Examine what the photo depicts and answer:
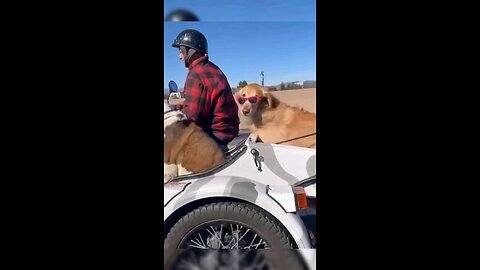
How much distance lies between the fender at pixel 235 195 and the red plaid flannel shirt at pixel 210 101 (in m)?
0.23

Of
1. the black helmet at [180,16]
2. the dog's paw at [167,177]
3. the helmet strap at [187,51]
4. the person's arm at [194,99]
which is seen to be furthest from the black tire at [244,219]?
the black helmet at [180,16]

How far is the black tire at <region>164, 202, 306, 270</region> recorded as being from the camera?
2428mm

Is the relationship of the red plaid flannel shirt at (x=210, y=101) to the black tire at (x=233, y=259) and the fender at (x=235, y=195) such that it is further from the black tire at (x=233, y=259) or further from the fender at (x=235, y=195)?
the black tire at (x=233, y=259)

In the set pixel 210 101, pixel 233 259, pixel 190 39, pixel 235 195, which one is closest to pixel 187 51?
pixel 190 39

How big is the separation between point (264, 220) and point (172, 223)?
48 cm

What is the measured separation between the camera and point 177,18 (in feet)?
8.09

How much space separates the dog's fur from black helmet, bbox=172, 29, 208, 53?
337 mm

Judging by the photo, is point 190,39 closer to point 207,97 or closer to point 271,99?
point 207,97

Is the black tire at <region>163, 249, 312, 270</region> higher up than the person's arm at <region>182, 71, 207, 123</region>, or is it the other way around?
the person's arm at <region>182, 71, 207, 123</region>

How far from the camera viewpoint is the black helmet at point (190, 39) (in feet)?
8.15

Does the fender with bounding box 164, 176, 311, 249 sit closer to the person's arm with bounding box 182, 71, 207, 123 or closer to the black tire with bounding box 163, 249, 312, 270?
the black tire with bounding box 163, 249, 312, 270

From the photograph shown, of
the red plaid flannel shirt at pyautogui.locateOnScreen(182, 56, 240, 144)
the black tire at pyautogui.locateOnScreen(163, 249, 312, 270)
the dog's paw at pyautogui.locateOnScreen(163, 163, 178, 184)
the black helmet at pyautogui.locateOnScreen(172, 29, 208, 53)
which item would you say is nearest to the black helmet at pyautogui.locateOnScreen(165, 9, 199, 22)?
the black helmet at pyautogui.locateOnScreen(172, 29, 208, 53)
